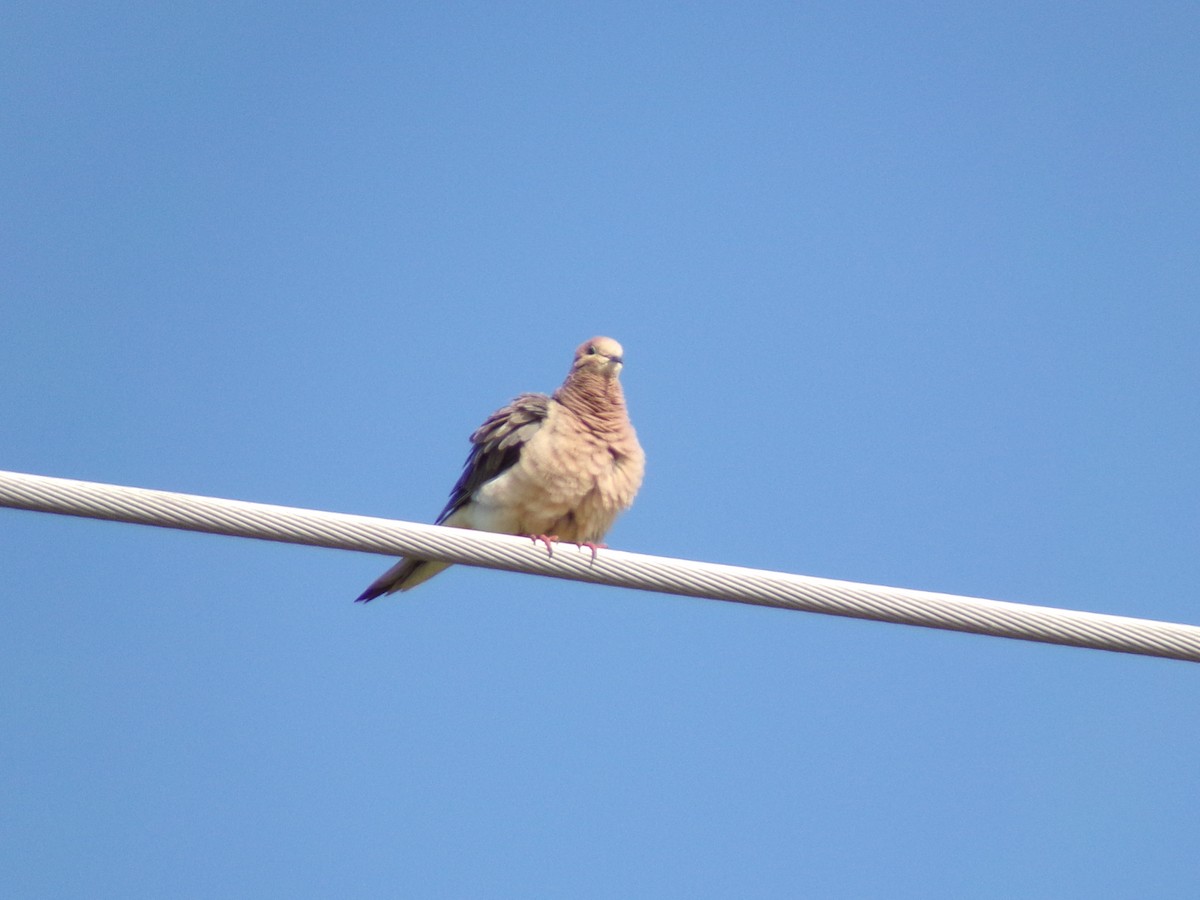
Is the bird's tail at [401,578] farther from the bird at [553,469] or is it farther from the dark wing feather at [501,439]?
the dark wing feather at [501,439]

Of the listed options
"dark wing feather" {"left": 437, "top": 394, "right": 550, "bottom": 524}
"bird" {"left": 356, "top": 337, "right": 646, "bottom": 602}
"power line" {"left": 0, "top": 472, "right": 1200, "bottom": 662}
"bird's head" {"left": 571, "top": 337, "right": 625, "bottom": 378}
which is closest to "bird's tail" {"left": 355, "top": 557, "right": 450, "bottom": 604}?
"bird" {"left": 356, "top": 337, "right": 646, "bottom": 602}

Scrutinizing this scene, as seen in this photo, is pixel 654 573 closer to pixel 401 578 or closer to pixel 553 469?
pixel 553 469

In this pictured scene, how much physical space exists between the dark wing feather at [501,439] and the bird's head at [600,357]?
30cm

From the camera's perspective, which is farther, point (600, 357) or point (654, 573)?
point (600, 357)

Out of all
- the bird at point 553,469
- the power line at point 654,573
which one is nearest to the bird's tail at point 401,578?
the bird at point 553,469

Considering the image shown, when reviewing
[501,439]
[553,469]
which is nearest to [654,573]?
[553,469]

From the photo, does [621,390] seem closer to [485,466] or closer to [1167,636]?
[485,466]

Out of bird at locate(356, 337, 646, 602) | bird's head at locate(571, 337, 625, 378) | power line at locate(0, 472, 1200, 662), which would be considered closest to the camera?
power line at locate(0, 472, 1200, 662)

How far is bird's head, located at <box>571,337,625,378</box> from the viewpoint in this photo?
7832mm

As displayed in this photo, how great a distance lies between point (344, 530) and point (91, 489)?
70 cm

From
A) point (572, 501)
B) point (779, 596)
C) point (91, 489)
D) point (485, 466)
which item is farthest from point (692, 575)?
point (485, 466)

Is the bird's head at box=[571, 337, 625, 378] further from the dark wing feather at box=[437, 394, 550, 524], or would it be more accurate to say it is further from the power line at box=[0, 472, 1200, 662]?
the power line at box=[0, 472, 1200, 662]

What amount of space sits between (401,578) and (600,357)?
1.55 meters

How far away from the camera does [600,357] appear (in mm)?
7867
